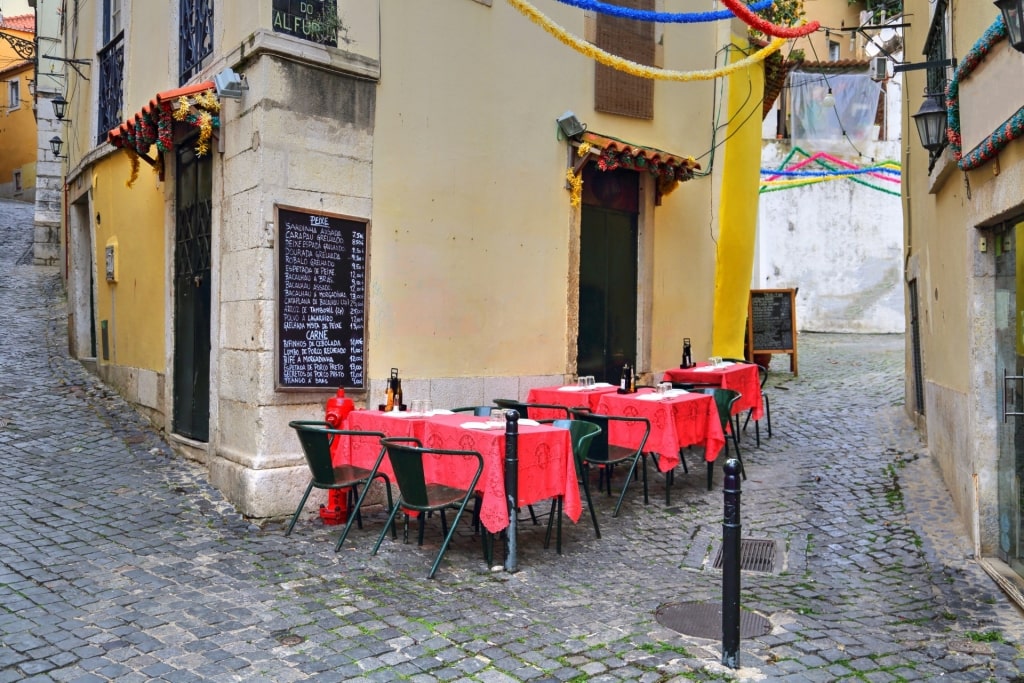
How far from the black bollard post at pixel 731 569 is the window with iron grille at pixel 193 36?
236 inches

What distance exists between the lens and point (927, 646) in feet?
13.5

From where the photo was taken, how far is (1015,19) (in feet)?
12.4

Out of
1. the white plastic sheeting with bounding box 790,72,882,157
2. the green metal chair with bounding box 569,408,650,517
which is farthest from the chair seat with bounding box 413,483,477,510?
the white plastic sheeting with bounding box 790,72,882,157

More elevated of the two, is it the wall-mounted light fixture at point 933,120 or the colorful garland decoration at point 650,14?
the colorful garland decoration at point 650,14

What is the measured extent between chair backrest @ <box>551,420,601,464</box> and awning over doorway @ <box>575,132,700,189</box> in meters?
3.83

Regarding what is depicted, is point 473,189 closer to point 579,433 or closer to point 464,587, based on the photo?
point 579,433

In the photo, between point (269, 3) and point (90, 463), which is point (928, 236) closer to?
point (269, 3)

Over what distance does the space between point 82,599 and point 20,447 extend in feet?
11.9

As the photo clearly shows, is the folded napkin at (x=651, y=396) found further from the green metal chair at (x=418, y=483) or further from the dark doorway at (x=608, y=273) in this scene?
the green metal chair at (x=418, y=483)

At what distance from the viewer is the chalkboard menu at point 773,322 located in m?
14.0

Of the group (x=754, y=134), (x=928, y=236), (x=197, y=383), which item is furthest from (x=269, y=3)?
(x=754, y=134)

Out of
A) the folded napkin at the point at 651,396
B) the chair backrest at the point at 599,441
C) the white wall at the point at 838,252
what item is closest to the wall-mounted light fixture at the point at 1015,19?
the chair backrest at the point at 599,441

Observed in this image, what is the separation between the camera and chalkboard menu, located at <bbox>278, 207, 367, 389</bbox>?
6488 mm

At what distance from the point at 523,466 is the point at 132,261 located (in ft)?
19.5
